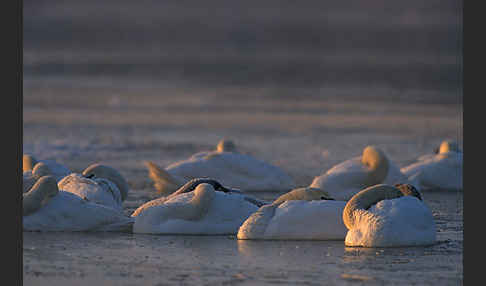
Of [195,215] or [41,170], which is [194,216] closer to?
[195,215]

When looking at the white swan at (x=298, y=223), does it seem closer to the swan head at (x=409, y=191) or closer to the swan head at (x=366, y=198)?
the swan head at (x=366, y=198)

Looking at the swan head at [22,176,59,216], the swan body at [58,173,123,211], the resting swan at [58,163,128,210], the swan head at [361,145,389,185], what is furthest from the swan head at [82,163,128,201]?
the swan head at [361,145,389,185]

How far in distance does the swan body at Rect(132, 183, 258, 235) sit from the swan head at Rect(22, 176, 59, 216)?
78 cm

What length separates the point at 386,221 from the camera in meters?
8.84

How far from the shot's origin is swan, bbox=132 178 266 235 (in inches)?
382

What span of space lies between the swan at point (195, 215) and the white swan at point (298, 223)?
0.38m

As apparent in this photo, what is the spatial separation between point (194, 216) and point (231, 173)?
4.29 meters

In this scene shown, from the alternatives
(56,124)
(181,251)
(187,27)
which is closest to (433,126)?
(56,124)

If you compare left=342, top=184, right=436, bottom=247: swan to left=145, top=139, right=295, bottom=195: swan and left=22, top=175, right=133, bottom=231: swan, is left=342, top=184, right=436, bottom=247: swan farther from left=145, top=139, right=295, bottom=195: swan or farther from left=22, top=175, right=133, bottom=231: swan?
left=145, top=139, right=295, bottom=195: swan

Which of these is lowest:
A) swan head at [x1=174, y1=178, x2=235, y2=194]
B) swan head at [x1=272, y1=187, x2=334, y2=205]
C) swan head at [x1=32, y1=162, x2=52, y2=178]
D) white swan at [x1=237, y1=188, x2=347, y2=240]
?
white swan at [x1=237, y1=188, x2=347, y2=240]

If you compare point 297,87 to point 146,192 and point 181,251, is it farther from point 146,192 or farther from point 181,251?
point 181,251

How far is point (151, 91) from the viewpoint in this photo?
30688 mm

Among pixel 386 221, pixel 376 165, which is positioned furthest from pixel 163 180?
pixel 386 221

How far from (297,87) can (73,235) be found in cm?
2254
